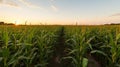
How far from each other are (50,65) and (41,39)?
1.40m

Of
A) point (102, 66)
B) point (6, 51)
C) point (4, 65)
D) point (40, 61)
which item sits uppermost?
point (6, 51)

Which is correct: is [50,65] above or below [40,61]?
below

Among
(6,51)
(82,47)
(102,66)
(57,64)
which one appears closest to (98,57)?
(102,66)

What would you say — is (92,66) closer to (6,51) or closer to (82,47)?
(82,47)

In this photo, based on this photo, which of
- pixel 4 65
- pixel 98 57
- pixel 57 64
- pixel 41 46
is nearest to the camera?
pixel 4 65

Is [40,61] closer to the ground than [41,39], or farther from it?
closer to the ground

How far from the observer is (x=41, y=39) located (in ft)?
15.3

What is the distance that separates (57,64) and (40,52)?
1407 millimetres

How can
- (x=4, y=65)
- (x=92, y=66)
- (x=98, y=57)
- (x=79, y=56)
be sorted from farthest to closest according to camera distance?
(x=98, y=57) < (x=92, y=66) < (x=79, y=56) < (x=4, y=65)

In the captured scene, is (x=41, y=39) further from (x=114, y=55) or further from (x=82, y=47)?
(x=114, y=55)

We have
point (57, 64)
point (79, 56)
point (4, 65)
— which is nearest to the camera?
point (4, 65)

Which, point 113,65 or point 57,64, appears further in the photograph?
point 57,64

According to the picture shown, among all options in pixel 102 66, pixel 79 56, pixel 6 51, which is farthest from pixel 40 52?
pixel 102 66

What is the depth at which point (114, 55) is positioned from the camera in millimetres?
3570
